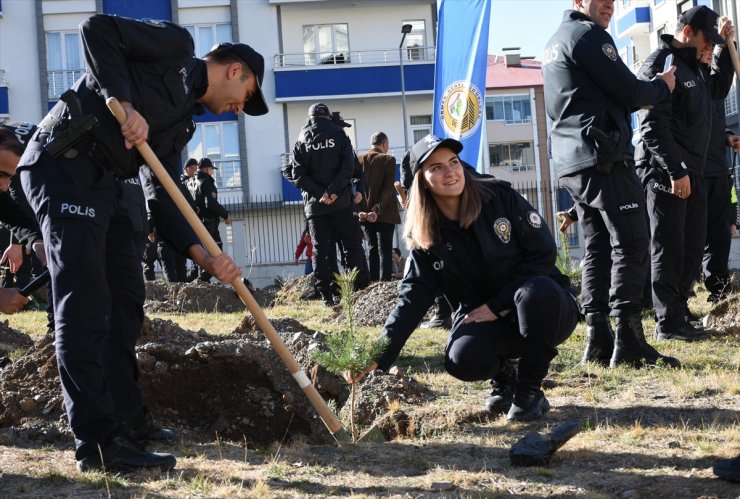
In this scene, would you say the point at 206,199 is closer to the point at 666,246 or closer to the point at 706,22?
the point at 666,246

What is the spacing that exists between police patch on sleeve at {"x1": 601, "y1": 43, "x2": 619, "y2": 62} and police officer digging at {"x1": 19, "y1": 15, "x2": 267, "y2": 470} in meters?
2.33

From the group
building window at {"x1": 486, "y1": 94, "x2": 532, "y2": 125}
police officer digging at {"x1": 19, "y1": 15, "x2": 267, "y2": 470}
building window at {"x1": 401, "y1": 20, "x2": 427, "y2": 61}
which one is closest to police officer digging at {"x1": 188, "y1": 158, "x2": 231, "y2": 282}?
police officer digging at {"x1": 19, "y1": 15, "x2": 267, "y2": 470}

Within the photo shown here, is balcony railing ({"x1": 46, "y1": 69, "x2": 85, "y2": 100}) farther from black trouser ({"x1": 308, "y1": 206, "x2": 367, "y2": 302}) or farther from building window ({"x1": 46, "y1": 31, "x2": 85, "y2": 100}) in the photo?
black trouser ({"x1": 308, "y1": 206, "x2": 367, "y2": 302})

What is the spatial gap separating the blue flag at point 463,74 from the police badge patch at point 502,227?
6.64 m

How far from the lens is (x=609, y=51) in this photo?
6.27 meters

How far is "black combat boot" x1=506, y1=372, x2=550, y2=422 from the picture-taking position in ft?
16.9

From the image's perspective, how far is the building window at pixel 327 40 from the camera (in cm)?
3788

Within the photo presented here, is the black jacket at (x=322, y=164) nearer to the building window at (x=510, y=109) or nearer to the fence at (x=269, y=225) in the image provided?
the fence at (x=269, y=225)

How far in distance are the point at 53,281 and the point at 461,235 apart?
6.29 feet

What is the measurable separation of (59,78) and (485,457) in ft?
114

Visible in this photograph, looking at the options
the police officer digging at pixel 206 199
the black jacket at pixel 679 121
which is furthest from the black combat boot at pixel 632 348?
the police officer digging at pixel 206 199

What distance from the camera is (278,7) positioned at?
37438mm

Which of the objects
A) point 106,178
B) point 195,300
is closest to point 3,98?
point 195,300

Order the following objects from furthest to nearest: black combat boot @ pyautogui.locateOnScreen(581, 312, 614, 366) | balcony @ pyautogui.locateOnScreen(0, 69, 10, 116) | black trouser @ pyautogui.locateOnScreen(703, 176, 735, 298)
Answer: balcony @ pyautogui.locateOnScreen(0, 69, 10, 116) → black trouser @ pyautogui.locateOnScreen(703, 176, 735, 298) → black combat boot @ pyautogui.locateOnScreen(581, 312, 614, 366)
